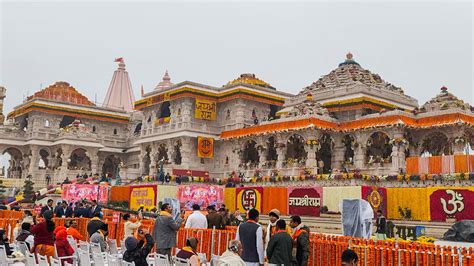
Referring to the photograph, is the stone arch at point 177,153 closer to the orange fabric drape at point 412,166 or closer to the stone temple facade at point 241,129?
the stone temple facade at point 241,129

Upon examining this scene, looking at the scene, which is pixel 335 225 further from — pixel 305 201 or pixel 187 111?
pixel 187 111

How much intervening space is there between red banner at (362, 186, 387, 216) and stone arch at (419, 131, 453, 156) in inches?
420

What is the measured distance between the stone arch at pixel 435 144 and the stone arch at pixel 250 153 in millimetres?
12802

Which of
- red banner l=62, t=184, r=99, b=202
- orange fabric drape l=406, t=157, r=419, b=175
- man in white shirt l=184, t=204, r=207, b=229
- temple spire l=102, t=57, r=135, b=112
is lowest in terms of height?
man in white shirt l=184, t=204, r=207, b=229

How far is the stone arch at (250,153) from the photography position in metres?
39.4

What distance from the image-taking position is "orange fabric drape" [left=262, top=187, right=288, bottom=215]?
2505 centimetres

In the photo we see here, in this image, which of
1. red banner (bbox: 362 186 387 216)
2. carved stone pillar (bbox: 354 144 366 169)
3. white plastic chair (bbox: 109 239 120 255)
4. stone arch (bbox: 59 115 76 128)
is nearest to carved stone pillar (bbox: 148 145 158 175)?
stone arch (bbox: 59 115 76 128)

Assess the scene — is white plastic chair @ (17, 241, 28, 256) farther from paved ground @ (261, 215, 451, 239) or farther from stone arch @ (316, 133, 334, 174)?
stone arch @ (316, 133, 334, 174)

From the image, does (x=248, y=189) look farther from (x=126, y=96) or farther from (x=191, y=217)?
(x=126, y=96)

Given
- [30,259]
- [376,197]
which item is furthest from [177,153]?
[30,259]

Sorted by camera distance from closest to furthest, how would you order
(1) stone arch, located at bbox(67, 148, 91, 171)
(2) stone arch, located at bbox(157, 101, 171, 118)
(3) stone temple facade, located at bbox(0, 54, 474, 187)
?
(3) stone temple facade, located at bbox(0, 54, 474, 187), (2) stone arch, located at bbox(157, 101, 171, 118), (1) stone arch, located at bbox(67, 148, 91, 171)

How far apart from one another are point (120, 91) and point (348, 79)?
3904 cm

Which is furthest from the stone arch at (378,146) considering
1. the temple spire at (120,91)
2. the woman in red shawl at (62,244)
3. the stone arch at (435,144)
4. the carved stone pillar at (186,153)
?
the temple spire at (120,91)

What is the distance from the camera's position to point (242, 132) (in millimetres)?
38125
